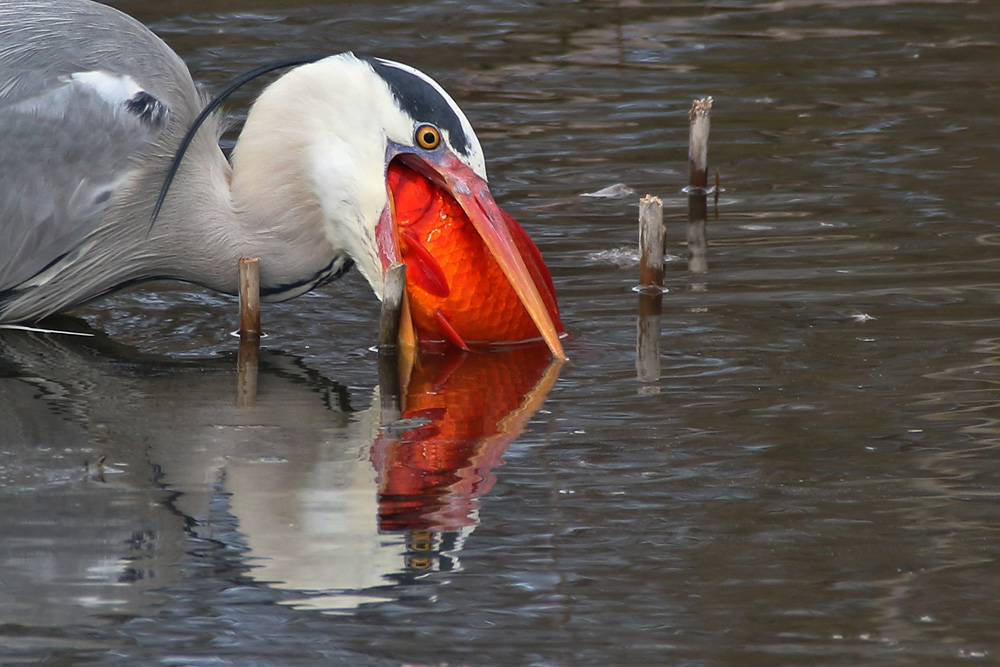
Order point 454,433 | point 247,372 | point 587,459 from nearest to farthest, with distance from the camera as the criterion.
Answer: point 587,459 < point 454,433 < point 247,372

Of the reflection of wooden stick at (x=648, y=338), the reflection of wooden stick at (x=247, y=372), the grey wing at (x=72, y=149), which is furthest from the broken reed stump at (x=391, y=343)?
the grey wing at (x=72, y=149)

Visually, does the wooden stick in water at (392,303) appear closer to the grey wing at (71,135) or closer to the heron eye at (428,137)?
the heron eye at (428,137)

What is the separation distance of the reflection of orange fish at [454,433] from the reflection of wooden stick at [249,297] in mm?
616

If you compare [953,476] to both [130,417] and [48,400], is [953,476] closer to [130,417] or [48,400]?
[130,417]

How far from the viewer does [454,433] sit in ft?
15.2

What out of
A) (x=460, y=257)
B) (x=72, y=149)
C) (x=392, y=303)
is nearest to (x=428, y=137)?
(x=460, y=257)

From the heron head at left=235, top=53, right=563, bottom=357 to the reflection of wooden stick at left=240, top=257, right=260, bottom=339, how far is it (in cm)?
33

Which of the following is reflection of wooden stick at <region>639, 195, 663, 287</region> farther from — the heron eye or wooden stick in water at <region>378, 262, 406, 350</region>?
wooden stick in water at <region>378, 262, 406, 350</region>

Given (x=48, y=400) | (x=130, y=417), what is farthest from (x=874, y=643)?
(x=48, y=400)

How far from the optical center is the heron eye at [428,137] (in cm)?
518

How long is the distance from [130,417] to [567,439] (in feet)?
4.61

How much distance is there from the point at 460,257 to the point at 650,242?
841 millimetres

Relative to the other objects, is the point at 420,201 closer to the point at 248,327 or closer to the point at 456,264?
the point at 456,264

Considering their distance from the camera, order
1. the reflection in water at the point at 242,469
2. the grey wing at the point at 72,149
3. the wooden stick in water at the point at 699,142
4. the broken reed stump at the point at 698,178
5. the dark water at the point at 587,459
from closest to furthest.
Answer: the dark water at the point at 587,459
the reflection in water at the point at 242,469
the grey wing at the point at 72,149
the broken reed stump at the point at 698,178
the wooden stick in water at the point at 699,142
